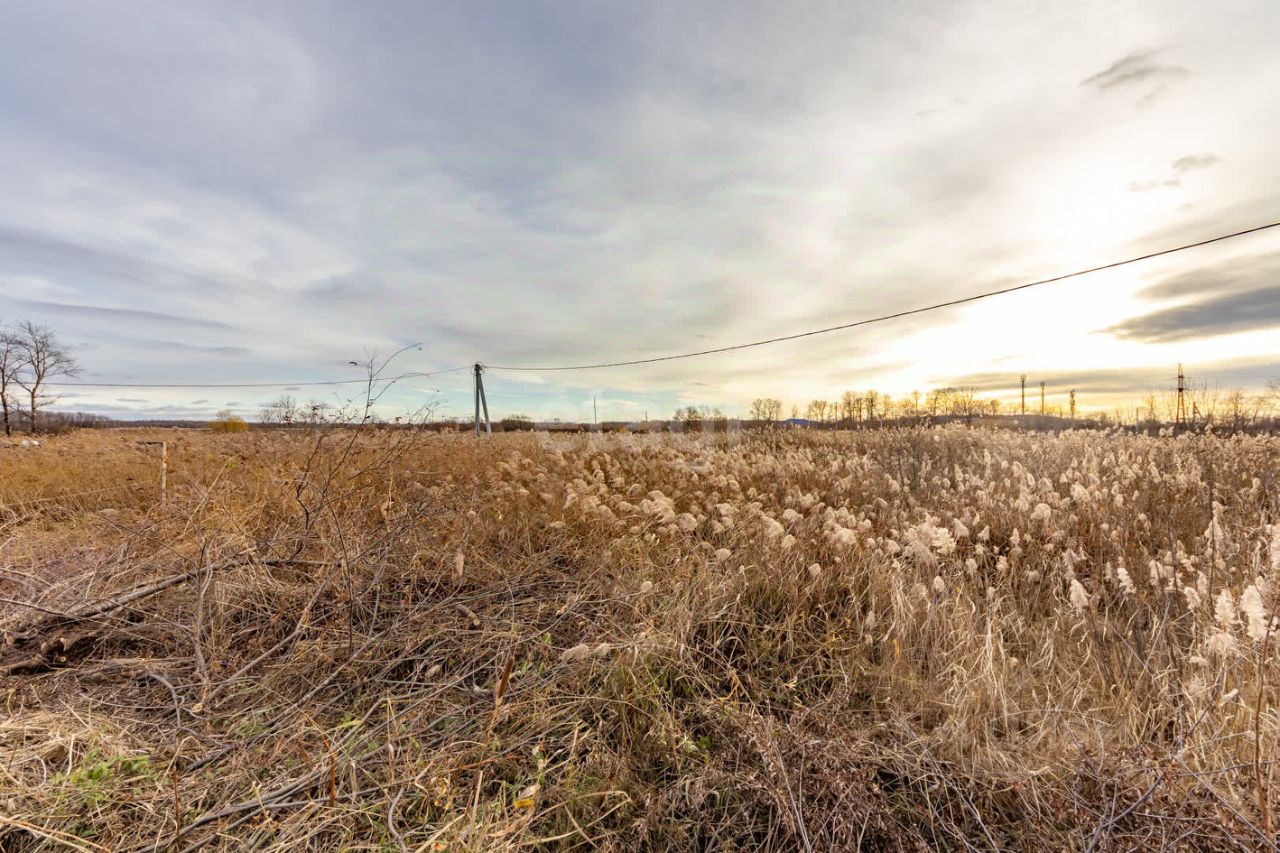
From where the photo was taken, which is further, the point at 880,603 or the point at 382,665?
the point at 880,603

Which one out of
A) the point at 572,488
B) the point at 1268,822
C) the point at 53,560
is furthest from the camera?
the point at 572,488

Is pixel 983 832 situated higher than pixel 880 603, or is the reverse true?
pixel 880 603

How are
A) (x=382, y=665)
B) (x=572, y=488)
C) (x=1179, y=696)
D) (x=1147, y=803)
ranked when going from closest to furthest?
(x=1147, y=803)
(x=1179, y=696)
(x=382, y=665)
(x=572, y=488)

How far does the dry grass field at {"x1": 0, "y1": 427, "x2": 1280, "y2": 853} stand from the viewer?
2055 mm

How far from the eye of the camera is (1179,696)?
9.07ft

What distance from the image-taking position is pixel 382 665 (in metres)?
3.23

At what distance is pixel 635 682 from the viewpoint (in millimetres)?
2768

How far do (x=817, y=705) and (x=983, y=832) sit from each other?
76cm

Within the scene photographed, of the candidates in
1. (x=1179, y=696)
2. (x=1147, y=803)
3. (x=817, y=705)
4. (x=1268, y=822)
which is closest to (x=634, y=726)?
(x=817, y=705)

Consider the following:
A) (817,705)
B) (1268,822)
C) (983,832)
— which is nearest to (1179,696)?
(1268,822)

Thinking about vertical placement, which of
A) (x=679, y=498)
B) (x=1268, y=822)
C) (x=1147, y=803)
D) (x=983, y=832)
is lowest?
(x=983, y=832)

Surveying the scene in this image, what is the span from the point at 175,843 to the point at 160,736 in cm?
85

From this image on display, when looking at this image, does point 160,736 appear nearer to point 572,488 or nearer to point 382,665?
point 382,665

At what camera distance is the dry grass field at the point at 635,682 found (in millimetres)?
2055
